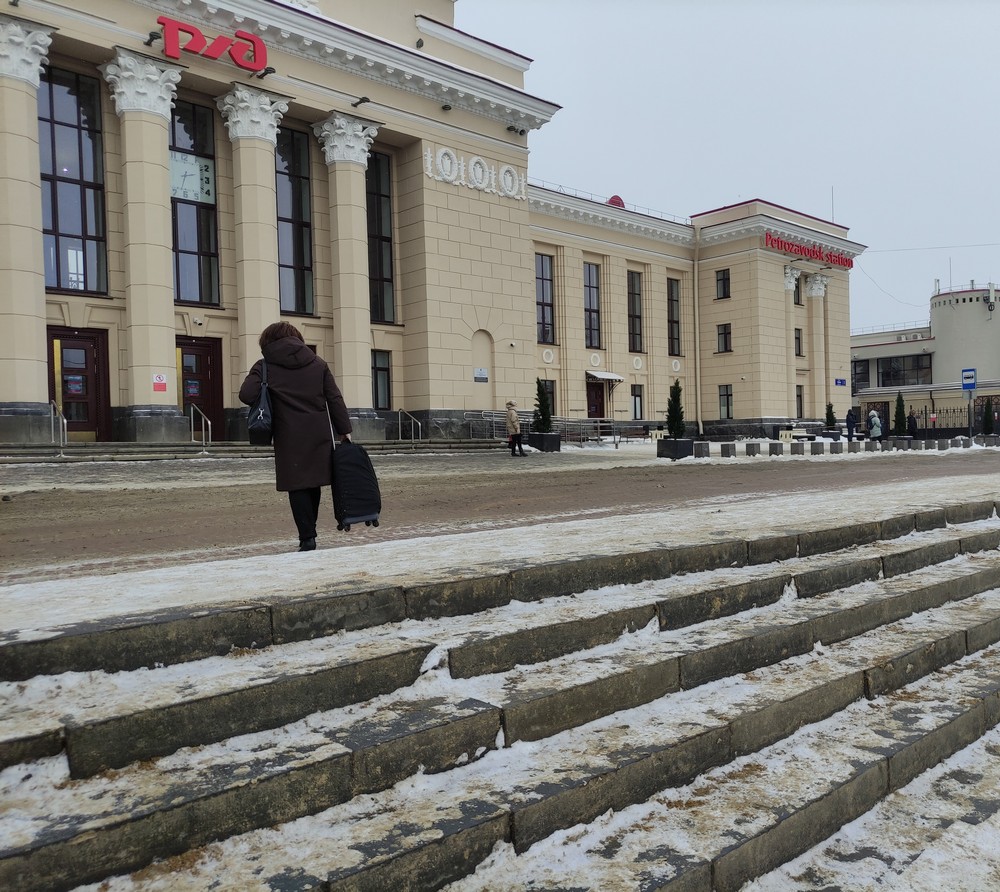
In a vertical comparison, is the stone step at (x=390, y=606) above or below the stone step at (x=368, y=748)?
above

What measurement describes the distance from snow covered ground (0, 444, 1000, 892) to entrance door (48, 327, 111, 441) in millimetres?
20142

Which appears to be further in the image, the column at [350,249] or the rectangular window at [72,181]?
the column at [350,249]

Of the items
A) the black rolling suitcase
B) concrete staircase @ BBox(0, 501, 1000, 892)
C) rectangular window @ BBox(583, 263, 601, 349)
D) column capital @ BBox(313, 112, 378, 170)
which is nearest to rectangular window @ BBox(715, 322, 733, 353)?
rectangular window @ BBox(583, 263, 601, 349)

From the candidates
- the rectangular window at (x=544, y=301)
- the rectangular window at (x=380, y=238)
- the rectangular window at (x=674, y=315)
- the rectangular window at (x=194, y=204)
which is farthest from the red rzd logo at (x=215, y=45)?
the rectangular window at (x=674, y=315)

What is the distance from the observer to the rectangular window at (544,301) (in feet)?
124

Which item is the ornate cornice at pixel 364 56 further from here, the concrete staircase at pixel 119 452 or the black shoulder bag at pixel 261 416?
the black shoulder bag at pixel 261 416

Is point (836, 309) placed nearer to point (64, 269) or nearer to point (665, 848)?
point (64, 269)

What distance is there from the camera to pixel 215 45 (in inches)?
880

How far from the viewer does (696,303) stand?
1748 inches

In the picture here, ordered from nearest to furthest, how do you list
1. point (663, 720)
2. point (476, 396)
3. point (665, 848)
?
point (665, 848) < point (663, 720) < point (476, 396)

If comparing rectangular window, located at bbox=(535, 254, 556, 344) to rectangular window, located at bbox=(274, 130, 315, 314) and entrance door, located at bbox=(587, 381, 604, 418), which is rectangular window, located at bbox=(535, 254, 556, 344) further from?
rectangular window, located at bbox=(274, 130, 315, 314)

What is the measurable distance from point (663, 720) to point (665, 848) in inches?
26.6

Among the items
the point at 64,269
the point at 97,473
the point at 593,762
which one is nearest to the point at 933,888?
the point at 593,762

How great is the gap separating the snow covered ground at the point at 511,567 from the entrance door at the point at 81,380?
20142 mm
